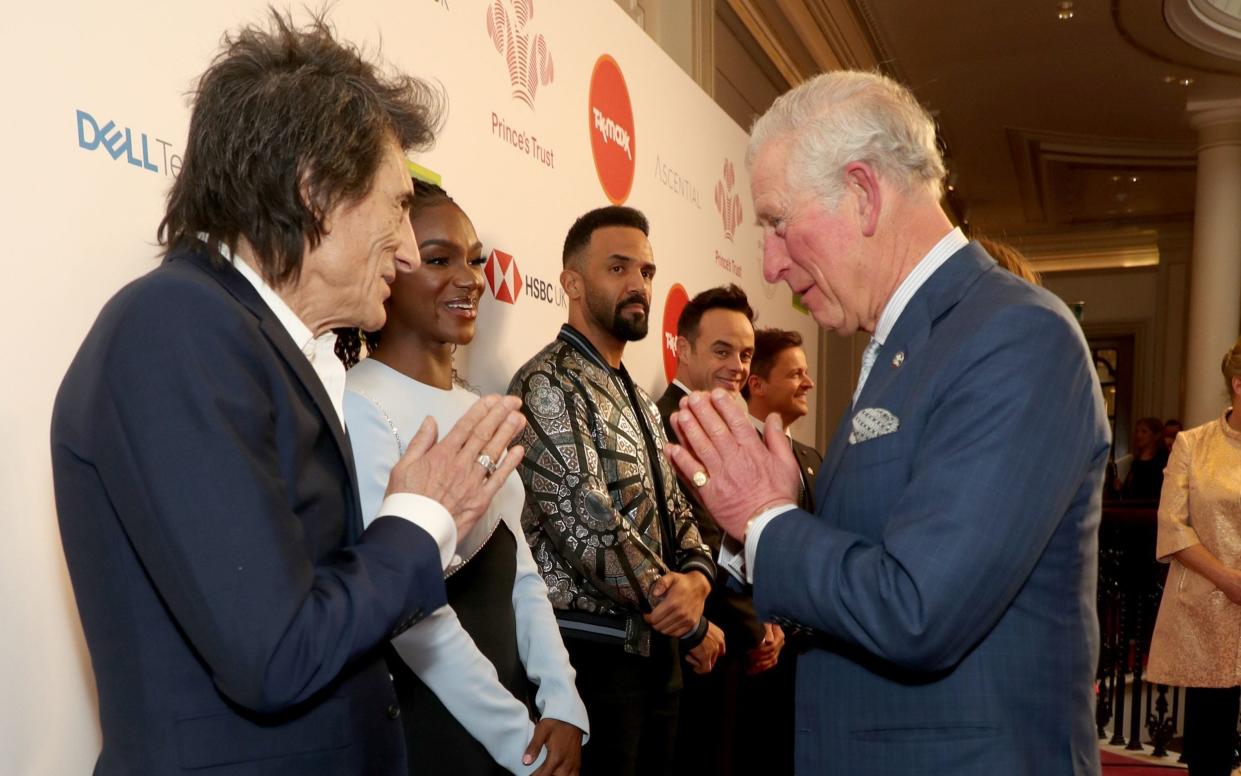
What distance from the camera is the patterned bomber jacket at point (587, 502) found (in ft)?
7.72

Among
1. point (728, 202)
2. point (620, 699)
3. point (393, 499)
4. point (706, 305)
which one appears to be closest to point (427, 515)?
point (393, 499)

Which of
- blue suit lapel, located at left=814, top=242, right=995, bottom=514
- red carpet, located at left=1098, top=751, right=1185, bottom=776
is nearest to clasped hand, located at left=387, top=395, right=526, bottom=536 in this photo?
blue suit lapel, located at left=814, top=242, right=995, bottom=514

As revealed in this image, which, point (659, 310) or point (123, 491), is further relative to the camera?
point (659, 310)

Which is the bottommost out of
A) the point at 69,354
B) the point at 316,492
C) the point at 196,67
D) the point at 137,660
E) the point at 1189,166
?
the point at 137,660

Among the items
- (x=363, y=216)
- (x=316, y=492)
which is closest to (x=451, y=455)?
(x=316, y=492)

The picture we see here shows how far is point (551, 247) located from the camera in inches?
117

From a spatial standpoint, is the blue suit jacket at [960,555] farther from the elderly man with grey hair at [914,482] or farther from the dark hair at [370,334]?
the dark hair at [370,334]

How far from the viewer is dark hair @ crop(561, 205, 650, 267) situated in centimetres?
293

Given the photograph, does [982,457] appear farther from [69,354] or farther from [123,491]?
[69,354]

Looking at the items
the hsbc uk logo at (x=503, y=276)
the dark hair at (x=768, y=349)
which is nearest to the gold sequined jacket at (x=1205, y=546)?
the dark hair at (x=768, y=349)

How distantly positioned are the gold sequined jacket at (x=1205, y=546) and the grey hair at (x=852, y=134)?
9.35ft

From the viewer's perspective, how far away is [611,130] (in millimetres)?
3357

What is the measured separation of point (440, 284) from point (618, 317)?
2.56 feet

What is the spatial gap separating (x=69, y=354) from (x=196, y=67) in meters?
0.56
